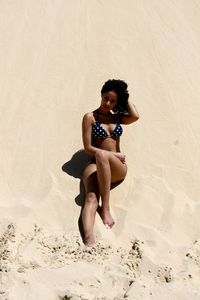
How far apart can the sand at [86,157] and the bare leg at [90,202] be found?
0.27 feet

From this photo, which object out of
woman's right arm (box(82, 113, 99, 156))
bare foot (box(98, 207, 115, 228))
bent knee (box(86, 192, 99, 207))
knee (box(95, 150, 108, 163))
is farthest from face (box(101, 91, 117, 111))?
bare foot (box(98, 207, 115, 228))

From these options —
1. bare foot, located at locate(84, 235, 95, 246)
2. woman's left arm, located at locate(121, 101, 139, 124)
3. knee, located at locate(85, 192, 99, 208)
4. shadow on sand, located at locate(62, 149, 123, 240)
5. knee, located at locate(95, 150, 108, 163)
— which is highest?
woman's left arm, located at locate(121, 101, 139, 124)

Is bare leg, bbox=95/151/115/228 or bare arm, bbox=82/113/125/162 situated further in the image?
bare arm, bbox=82/113/125/162

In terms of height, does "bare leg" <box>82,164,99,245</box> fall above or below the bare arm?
below

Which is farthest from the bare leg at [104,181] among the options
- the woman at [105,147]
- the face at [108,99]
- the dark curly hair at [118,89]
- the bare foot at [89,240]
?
the dark curly hair at [118,89]

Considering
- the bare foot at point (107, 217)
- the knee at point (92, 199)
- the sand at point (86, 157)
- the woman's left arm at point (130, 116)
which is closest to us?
the sand at point (86, 157)

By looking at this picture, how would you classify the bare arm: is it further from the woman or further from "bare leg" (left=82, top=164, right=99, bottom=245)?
"bare leg" (left=82, top=164, right=99, bottom=245)

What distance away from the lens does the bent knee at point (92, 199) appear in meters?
4.12

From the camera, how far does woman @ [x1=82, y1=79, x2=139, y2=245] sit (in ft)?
13.4

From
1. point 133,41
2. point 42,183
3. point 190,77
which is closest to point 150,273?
point 42,183

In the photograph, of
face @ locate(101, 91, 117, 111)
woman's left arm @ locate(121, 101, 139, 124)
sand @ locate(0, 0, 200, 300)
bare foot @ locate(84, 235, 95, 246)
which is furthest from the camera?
woman's left arm @ locate(121, 101, 139, 124)

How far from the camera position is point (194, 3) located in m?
7.13

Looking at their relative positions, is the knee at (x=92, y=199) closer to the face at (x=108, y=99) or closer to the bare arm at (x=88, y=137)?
the bare arm at (x=88, y=137)

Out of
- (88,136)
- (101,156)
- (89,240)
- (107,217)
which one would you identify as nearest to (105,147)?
(88,136)
